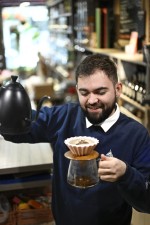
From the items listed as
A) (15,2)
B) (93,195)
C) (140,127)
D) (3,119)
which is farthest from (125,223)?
(15,2)

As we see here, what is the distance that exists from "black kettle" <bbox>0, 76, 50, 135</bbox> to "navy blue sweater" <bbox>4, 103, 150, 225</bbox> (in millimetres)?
220

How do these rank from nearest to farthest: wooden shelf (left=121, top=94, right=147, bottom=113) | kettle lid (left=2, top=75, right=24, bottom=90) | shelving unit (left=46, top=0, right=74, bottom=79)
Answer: kettle lid (left=2, top=75, right=24, bottom=90) → wooden shelf (left=121, top=94, right=147, bottom=113) → shelving unit (left=46, top=0, right=74, bottom=79)

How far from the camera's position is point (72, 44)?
6.71 meters

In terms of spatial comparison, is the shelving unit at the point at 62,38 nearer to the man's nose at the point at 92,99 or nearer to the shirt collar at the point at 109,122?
the shirt collar at the point at 109,122

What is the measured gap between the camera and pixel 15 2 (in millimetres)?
1561

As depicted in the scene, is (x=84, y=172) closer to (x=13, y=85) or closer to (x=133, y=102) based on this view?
(x=13, y=85)

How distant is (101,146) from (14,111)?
0.40 meters

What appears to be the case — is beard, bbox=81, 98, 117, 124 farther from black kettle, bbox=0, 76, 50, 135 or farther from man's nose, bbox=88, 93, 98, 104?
black kettle, bbox=0, 76, 50, 135

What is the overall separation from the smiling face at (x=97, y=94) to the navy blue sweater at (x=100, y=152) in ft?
0.44

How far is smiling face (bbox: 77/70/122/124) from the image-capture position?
1.44 metres

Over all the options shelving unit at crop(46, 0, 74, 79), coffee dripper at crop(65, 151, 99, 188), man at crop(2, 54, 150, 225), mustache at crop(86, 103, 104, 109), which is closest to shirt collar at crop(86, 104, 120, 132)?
man at crop(2, 54, 150, 225)

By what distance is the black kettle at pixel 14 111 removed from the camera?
1.48m

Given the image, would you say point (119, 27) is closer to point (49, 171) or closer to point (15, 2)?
point (49, 171)

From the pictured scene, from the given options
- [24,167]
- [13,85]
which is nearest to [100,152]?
[13,85]
